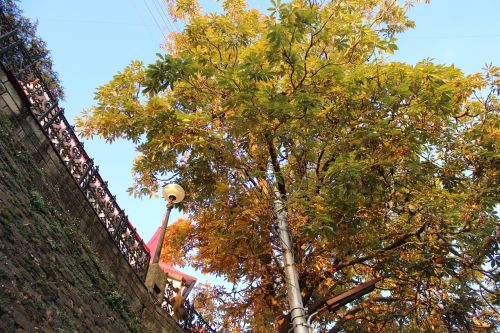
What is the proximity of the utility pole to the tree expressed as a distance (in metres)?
0.24

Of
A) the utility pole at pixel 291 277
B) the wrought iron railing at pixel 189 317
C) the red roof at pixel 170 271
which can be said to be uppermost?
the red roof at pixel 170 271

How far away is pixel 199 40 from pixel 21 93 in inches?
164

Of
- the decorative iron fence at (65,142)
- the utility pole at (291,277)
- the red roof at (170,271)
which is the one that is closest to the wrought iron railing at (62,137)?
the decorative iron fence at (65,142)

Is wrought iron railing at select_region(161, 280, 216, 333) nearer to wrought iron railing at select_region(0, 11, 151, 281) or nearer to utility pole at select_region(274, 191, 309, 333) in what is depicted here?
wrought iron railing at select_region(0, 11, 151, 281)

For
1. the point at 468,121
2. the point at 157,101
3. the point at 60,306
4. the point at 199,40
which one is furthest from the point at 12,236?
the point at 468,121

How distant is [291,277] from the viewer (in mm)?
7336

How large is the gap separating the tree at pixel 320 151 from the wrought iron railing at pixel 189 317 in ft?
9.98

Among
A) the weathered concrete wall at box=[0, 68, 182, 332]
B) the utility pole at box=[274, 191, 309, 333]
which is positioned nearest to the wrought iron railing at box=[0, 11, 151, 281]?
the weathered concrete wall at box=[0, 68, 182, 332]

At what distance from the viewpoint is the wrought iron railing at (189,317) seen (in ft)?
41.7

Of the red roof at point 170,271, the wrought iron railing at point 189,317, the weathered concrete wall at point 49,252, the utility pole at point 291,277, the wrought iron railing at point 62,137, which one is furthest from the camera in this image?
the red roof at point 170,271

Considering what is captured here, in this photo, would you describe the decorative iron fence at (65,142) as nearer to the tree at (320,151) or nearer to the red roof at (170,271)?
the tree at (320,151)

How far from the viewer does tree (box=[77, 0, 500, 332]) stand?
720 cm

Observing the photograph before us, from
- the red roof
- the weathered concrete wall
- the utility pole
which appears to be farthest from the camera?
the red roof

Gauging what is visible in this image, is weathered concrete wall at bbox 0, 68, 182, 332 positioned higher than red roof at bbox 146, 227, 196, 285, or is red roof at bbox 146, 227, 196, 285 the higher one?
red roof at bbox 146, 227, 196, 285
